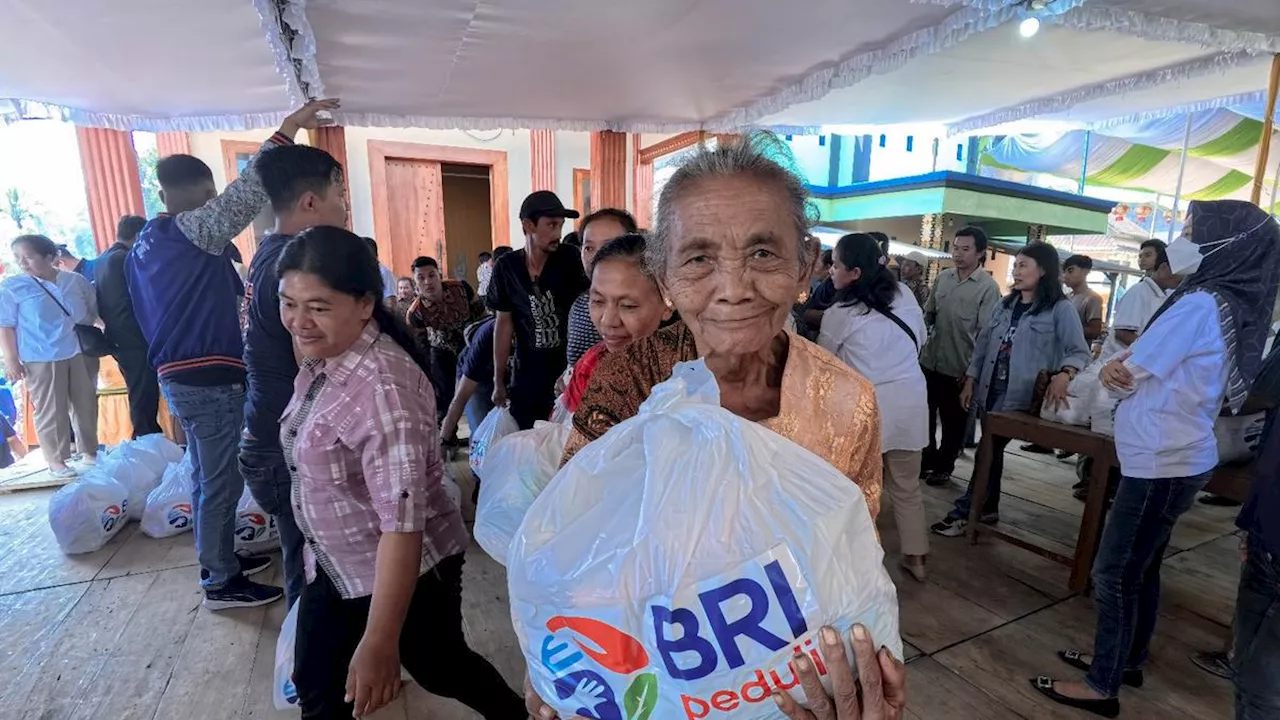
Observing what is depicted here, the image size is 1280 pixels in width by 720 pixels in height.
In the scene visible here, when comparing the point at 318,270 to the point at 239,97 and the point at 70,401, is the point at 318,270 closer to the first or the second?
the point at 239,97

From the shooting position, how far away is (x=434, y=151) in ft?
26.1

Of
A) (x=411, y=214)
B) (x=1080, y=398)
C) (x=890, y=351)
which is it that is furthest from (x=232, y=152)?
(x=1080, y=398)

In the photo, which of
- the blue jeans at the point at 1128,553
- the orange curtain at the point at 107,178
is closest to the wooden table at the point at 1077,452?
the blue jeans at the point at 1128,553

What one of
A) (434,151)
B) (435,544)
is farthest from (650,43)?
(434,151)

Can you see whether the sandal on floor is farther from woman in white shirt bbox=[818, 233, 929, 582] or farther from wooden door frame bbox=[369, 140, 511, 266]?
wooden door frame bbox=[369, 140, 511, 266]

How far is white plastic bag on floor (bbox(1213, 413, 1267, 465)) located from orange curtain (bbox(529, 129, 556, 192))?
7409 millimetres

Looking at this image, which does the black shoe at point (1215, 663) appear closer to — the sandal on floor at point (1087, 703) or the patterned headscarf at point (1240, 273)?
the sandal on floor at point (1087, 703)

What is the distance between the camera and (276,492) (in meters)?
2.05

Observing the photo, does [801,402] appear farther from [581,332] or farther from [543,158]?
[543,158]

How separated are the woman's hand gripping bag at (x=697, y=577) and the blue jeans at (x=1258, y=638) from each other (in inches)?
57.7

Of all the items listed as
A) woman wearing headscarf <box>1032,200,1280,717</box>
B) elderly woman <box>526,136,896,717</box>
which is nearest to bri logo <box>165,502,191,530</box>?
elderly woman <box>526,136,896,717</box>

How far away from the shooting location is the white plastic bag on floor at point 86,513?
3301mm

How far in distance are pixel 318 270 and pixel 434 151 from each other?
7361mm

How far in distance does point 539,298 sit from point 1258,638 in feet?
9.22
